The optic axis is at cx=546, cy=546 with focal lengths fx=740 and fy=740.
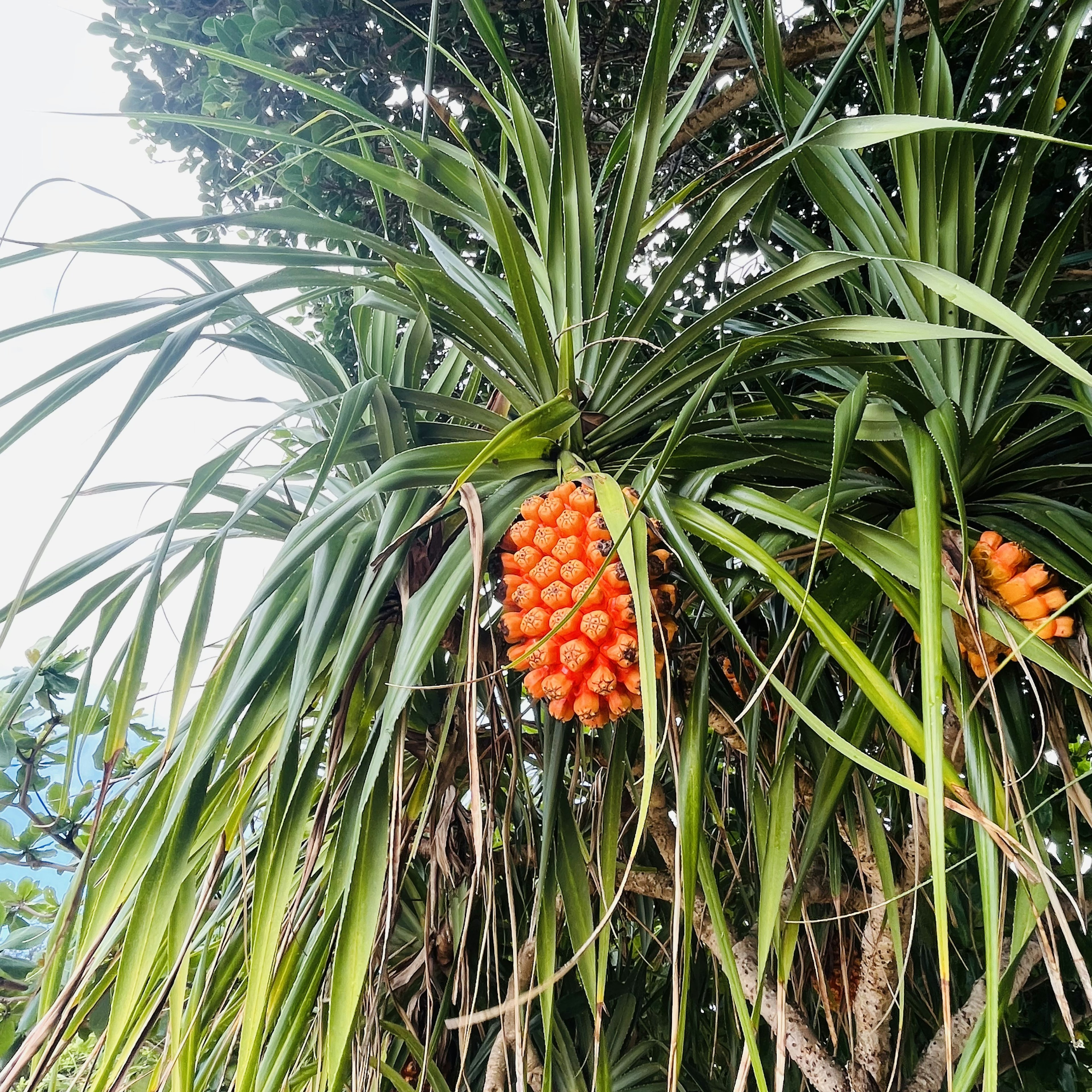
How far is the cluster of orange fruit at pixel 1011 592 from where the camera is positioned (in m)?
0.56

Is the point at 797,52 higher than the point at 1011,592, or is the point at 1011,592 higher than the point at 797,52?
the point at 797,52

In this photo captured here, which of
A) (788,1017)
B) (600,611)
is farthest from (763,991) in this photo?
(600,611)

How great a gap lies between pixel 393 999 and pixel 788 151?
92cm

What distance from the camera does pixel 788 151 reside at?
1.71 feet

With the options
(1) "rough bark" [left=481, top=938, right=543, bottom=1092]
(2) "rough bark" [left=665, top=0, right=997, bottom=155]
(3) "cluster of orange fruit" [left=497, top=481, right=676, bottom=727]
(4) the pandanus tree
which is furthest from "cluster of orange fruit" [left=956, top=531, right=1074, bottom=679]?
(2) "rough bark" [left=665, top=0, right=997, bottom=155]

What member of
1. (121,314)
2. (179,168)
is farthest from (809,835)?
(179,168)

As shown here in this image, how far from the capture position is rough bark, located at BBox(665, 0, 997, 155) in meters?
1.03

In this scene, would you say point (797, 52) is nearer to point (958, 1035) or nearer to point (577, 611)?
point (577, 611)

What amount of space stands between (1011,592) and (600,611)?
323 mm

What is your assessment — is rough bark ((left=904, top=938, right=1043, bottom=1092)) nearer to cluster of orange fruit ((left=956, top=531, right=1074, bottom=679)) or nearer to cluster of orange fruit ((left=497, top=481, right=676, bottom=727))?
cluster of orange fruit ((left=956, top=531, right=1074, bottom=679))

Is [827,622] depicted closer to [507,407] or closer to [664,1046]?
[507,407]

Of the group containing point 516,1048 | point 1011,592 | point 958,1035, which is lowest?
point 958,1035

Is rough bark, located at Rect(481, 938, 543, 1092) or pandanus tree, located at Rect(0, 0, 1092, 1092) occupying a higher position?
pandanus tree, located at Rect(0, 0, 1092, 1092)

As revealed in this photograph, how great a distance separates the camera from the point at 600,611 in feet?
1.82
